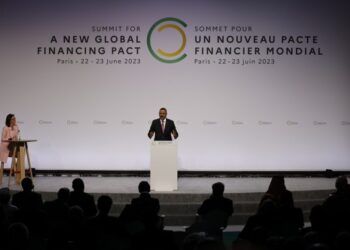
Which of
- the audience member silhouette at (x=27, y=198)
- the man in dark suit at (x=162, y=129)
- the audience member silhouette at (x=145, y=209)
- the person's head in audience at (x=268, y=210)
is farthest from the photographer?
the man in dark suit at (x=162, y=129)

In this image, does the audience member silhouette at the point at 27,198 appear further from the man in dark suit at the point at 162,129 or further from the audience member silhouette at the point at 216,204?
the man in dark suit at the point at 162,129

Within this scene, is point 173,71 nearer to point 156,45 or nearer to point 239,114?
point 156,45

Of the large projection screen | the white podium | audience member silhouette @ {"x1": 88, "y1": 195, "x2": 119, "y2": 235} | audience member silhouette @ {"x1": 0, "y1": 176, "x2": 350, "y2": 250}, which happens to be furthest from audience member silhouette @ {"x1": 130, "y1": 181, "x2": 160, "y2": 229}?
the large projection screen

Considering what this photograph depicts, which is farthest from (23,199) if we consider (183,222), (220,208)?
(183,222)

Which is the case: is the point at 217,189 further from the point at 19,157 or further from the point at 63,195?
the point at 19,157

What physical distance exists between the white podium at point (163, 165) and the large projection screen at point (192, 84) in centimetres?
237

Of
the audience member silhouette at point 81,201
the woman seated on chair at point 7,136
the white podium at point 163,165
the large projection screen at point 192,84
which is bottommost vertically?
the audience member silhouette at point 81,201

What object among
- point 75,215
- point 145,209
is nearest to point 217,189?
point 145,209

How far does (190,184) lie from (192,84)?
205cm

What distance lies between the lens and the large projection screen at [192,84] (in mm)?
10930

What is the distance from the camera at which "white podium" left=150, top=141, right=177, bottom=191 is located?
8.53 meters

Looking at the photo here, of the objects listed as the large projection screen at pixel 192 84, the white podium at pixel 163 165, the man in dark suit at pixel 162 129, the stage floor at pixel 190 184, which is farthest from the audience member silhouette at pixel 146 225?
the large projection screen at pixel 192 84

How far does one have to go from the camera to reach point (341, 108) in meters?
11.0

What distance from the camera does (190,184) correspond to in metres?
9.90
